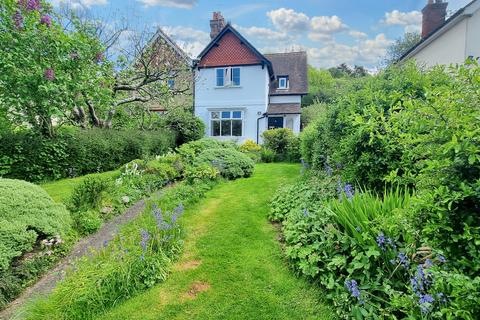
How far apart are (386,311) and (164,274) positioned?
255 cm

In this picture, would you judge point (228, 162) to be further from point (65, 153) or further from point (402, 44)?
point (402, 44)

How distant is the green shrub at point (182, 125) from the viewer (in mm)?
15523

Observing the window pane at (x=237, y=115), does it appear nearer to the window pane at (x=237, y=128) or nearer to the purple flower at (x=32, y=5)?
the window pane at (x=237, y=128)

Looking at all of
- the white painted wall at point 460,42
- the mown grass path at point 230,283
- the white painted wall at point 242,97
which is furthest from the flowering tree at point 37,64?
the white painted wall at point 460,42

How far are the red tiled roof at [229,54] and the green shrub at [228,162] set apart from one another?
11.1 m

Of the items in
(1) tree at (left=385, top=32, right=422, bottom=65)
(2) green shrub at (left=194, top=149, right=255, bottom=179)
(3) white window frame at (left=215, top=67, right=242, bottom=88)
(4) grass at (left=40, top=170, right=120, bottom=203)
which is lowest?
(4) grass at (left=40, top=170, right=120, bottom=203)

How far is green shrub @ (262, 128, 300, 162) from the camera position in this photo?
1347 cm

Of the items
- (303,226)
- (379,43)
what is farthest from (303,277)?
(379,43)

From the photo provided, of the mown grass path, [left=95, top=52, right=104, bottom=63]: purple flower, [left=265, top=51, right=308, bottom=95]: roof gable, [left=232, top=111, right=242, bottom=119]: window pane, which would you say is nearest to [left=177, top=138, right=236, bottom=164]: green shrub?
[left=95, top=52, right=104, bottom=63]: purple flower

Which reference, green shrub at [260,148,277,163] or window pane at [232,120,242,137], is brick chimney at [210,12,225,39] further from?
green shrub at [260,148,277,163]

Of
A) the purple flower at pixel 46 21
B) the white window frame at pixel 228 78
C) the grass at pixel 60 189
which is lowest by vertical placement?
the grass at pixel 60 189

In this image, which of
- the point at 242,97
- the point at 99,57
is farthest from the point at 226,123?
the point at 99,57

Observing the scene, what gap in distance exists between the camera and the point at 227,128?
63.7ft

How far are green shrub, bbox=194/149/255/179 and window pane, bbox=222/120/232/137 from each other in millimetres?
9979
